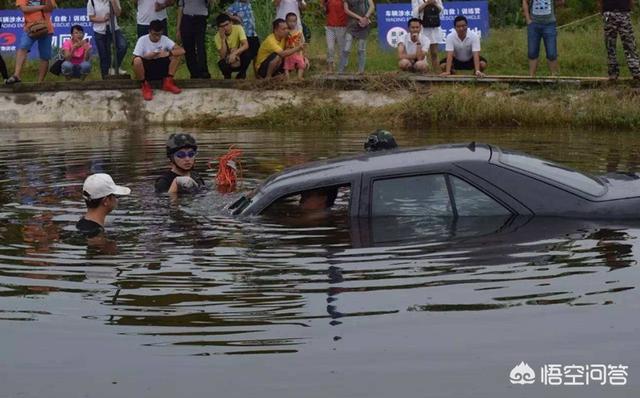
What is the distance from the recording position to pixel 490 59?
29.2m

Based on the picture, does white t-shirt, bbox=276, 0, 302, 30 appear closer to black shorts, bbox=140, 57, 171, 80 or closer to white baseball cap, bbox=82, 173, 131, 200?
black shorts, bbox=140, 57, 171, 80

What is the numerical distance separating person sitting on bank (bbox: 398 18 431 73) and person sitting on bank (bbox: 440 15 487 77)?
17.3 inches

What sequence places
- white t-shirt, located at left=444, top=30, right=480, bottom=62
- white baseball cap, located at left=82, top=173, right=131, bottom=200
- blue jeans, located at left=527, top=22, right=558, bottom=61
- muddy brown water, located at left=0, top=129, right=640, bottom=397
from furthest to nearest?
white t-shirt, located at left=444, top=30, right=480, bottom=62 → blue jeans, located at left=527, top=22, right=558, bottom=61 → white baseball cap, located at left=82, top=173, right=131, bottom=200 → muddy brown water, located at left=0, top=129, right=640, bottom=397

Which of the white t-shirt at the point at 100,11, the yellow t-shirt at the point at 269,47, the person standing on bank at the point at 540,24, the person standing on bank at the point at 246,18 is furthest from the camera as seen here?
the white t-shirt at the point at 100,11

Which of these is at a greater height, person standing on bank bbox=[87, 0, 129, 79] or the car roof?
person standing on bank bbox=[87, 0, 129, 79]

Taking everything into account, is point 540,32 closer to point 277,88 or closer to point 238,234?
point 277,88

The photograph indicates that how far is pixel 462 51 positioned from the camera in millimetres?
25422

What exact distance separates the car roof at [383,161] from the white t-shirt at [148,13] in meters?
13.4

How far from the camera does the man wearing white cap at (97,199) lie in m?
12.8

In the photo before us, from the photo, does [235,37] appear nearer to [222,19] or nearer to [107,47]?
[222,19]

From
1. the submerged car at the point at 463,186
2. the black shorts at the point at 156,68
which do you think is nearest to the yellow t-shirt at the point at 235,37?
the black shorts at the point at 156,68

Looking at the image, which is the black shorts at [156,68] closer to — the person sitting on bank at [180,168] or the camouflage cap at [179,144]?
the person sitting on bank at [180,168]

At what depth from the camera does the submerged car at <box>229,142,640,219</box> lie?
1175cm

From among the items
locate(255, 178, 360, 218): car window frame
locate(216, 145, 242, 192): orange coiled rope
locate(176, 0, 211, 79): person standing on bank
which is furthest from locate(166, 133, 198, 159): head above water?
locate(176, 0, 211, 79): person standing on bank
